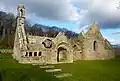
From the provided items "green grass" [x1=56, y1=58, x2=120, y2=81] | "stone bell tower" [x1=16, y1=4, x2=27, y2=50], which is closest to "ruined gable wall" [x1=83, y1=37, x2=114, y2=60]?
"green grass" [x1=56, y1=58, x2=120, y2=81]

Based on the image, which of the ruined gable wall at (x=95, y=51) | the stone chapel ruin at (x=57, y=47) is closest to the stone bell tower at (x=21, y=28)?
the stone chapel ruin at (x=57, y=47)

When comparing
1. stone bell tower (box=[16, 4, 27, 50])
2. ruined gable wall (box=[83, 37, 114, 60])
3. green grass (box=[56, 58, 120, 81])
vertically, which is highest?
stone bell tower (box=[16, 4, 27, 50])

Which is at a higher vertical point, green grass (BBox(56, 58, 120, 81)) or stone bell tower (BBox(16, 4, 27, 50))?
stone bell tower (BBox(16, 4, 27, 50))

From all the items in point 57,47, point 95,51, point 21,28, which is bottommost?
point 95,51

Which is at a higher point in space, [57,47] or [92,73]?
[57,47]

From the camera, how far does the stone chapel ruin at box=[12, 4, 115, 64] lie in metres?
37.9

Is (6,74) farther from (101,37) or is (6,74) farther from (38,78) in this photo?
(101,37)

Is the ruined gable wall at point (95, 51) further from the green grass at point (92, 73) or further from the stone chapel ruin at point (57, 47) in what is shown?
the green grass at point (92, 73)

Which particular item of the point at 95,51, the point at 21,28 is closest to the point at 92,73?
the point at 21,28

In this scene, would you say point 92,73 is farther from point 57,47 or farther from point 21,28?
point 21,28

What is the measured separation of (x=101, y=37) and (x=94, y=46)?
10.7ft

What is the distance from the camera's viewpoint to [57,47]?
4109 centimetres

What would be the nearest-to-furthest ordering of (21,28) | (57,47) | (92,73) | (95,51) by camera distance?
1. (92,73)
2. (57,47)
3. (21,28)
4. (95,51)

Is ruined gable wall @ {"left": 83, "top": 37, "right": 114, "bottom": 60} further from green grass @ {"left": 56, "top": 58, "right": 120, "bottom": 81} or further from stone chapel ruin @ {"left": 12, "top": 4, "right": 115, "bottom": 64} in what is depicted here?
green grass @ {"left": 56, "top": 58, "right": 120, "bottom": 81}
